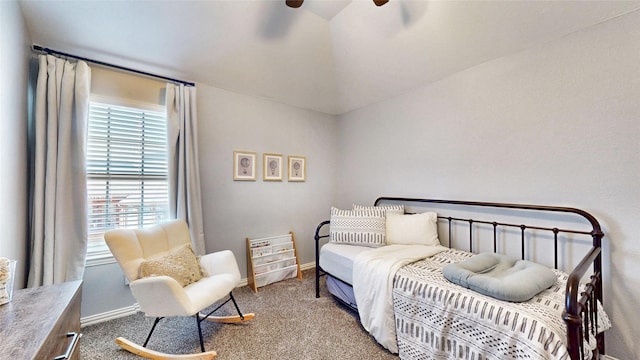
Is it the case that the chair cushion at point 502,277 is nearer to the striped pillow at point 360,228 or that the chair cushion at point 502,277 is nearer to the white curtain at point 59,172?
the striped pillow at point 360,228

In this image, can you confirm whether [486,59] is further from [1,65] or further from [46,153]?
[46,153]

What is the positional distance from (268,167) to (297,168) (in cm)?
42

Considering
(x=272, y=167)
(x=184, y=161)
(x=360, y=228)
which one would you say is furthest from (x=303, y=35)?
(x=360, y=228)

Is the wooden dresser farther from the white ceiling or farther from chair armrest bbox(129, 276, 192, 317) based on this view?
the white ceiling

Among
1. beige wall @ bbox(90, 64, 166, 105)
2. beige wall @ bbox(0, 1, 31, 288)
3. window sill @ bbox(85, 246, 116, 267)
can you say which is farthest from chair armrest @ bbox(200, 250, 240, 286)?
beige wall @ bbox(90, 64, 166, 105)

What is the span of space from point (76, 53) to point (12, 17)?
1.77ft

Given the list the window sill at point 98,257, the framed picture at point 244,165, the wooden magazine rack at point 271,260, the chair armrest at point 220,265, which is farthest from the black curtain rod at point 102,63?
the wooden magazine rack at point 271,260

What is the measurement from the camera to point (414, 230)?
2.44 meters

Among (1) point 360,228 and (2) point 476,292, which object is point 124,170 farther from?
(2) point 476,292

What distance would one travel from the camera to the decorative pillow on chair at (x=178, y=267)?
1788mm

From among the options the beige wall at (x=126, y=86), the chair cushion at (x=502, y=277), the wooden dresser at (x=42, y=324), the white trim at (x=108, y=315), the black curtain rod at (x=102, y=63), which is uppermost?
the black curtain rod at (x=102, y=63)

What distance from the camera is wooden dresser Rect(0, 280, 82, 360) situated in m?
0.75

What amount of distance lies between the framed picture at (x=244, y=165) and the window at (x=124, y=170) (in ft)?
2.25

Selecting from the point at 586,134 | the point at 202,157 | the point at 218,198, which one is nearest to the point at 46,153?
the point at 202,157
